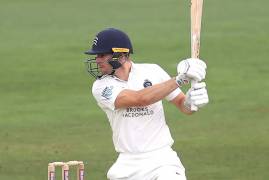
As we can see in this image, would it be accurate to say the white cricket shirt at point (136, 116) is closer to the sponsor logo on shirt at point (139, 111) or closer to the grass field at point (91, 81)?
the sponsor logo on shirt at point (139, 111)

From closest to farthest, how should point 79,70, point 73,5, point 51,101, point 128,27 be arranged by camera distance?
point 51,101, point 79,70, point 128,27, point 73,5

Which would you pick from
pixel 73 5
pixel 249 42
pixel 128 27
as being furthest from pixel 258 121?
pixel 73 5

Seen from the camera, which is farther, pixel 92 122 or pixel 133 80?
pixel 92 122

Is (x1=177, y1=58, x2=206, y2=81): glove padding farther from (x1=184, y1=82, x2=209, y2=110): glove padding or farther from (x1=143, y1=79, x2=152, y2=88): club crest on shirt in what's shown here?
(x1=143, y1=79, x2=152, y2=88): club crest on shirt

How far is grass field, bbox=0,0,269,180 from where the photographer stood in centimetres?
1417

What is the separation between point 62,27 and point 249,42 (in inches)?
182

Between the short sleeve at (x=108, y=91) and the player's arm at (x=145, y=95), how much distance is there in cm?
5

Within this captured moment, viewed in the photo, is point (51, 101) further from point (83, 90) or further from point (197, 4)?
point (197, 4)

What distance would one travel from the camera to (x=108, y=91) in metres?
9.28

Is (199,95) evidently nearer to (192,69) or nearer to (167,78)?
(192,69)

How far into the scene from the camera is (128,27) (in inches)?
960

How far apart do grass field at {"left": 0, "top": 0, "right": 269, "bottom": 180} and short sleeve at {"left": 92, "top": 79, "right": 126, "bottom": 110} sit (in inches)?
147

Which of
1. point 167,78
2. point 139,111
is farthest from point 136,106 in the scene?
point 167,78

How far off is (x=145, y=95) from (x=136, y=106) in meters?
0.17
